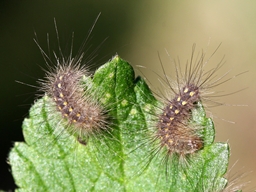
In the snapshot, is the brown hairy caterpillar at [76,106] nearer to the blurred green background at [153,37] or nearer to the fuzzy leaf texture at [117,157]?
the fuzzy leaf texture at [117,157]

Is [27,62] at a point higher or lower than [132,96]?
higher

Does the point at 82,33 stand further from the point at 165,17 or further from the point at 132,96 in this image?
the point at 132,96

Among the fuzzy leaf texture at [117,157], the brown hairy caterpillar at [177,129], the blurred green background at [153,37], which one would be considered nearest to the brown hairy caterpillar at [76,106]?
the fuzzy leaf texture at [117,157]

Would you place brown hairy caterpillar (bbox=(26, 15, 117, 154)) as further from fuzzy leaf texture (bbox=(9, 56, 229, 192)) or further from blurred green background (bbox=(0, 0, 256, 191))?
→ blurred green background (bbox=(0, 0, 256, 191))

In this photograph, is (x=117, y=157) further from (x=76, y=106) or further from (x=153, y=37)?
(x=153, y=37)

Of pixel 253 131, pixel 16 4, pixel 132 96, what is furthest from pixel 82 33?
pixel 132 96

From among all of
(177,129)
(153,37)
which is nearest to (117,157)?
(177,129)
